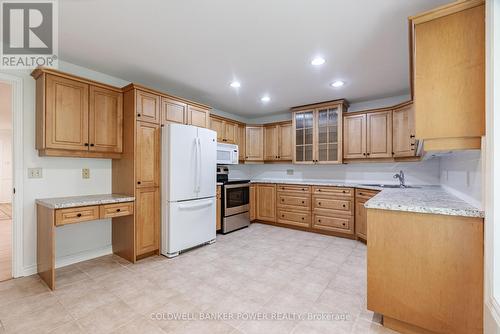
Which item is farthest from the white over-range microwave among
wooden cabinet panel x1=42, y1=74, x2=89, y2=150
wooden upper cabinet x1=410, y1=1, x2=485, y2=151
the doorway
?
wooden upper cabinet x1=410, y1=1, x2=485, y2=151

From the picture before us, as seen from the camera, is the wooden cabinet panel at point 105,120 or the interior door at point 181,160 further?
the interior door at point 181,160

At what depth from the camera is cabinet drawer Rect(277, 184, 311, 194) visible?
437 cm

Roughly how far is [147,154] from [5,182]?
309 inches

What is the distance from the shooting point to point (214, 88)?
12.0 ft

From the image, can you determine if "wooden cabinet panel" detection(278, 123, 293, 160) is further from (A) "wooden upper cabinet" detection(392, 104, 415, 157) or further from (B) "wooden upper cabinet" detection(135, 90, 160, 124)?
(B) "wooden upper cabinet" detection(135, 90, 160, 124)

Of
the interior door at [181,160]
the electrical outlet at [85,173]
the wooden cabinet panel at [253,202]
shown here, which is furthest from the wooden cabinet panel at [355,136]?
the electrical outlet at [85,173]

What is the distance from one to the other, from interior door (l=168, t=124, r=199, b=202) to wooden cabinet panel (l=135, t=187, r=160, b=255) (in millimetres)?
238

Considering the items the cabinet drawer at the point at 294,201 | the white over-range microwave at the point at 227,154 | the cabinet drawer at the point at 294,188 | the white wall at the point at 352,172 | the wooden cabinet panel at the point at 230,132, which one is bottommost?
the cabinet drawer at the point at 294,201

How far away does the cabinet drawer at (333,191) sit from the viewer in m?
3.90

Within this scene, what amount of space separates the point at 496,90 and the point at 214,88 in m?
3.21

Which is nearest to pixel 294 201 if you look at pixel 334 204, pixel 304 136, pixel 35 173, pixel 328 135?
pixel 334 204

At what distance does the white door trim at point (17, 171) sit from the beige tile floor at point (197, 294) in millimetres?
250

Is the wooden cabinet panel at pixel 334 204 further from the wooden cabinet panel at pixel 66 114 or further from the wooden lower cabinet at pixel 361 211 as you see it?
the wooden cabinet panel at pixel 66 114

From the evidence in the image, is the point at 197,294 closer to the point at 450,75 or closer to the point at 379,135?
the point at 450,75
